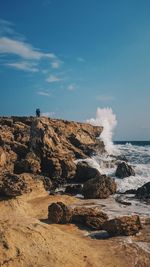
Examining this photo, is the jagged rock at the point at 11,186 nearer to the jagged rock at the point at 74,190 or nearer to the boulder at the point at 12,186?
the boulder at the point at 12,186

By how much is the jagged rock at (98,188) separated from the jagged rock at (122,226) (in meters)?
8.62

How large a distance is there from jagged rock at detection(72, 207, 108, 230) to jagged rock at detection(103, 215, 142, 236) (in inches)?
34.0

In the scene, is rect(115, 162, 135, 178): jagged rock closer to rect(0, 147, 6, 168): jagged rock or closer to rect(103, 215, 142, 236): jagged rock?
rect(0, 147, 6, 168): jagged rock

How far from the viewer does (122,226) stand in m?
13.9

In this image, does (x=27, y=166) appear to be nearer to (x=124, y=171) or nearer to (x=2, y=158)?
(x=2, y=158)

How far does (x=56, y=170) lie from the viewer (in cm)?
3056

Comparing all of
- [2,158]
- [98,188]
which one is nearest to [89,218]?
[98,188]

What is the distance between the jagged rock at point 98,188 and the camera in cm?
2291

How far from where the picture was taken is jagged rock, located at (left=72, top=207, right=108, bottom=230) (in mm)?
15071

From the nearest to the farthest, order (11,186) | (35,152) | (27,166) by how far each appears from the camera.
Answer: (11,186) → (27,166) → (35,152)

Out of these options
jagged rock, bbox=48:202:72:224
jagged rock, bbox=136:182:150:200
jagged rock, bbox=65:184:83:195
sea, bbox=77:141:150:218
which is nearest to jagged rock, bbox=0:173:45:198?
jagged rock, bbox=48:202:72:224

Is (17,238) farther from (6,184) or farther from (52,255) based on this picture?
(6,184)

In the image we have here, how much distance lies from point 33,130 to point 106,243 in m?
21.9

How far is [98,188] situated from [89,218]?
317 inches
